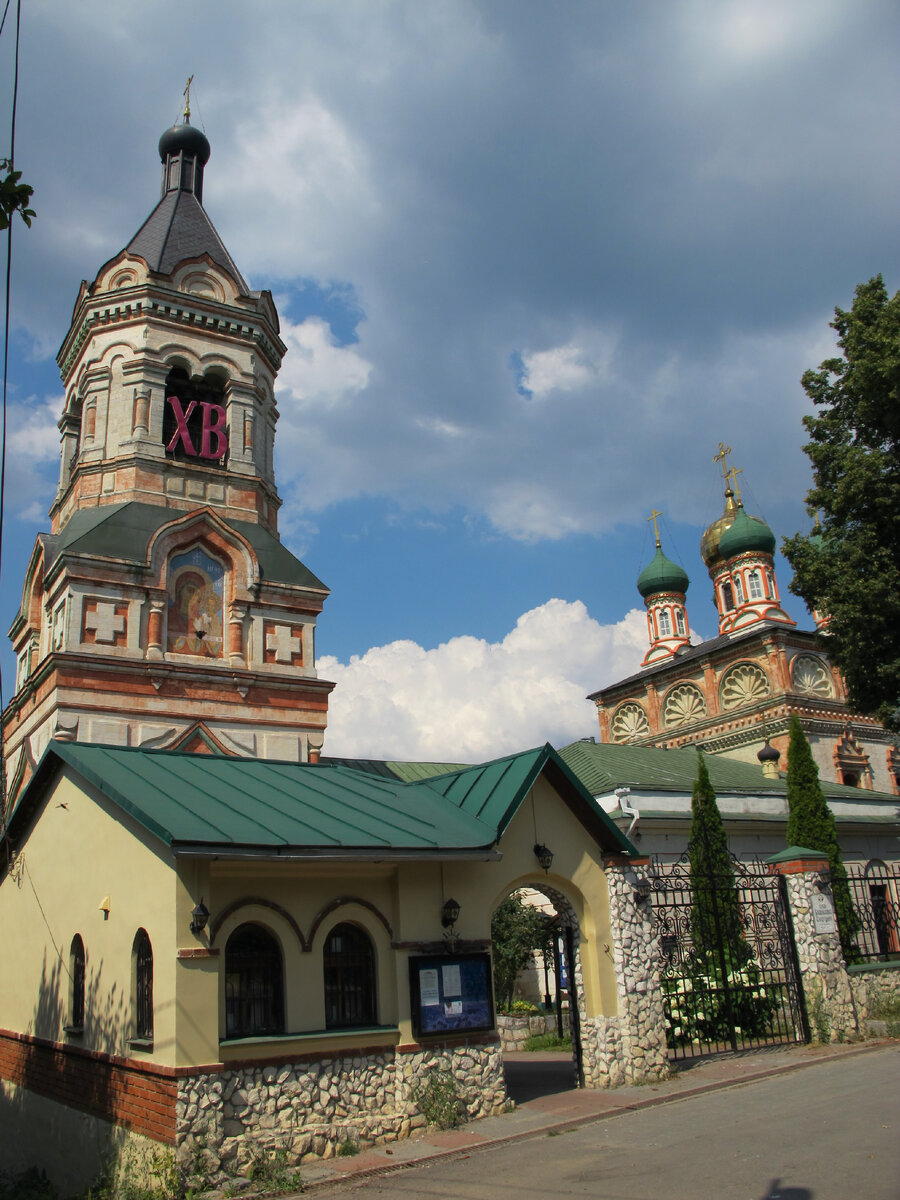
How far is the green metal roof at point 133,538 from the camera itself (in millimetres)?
19141

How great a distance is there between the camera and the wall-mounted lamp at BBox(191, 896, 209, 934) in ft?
30.1

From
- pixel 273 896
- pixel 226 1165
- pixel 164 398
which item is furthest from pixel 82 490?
pixel 226 1165

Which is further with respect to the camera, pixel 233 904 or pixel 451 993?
pixel 451 993

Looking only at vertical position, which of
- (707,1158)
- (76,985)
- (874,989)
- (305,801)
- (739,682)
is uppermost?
(739,682)

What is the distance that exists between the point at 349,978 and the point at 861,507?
1462 centimetres

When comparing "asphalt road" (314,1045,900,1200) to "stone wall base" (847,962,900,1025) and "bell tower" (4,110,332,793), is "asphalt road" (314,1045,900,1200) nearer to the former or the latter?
"stone wall base" (847,962,900,1025)

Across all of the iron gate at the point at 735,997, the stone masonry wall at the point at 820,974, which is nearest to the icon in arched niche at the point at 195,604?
the iron gate at the point at 735,997

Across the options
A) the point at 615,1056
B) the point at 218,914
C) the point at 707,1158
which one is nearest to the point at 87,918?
the point at 218,914

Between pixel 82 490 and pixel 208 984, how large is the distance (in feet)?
46.0

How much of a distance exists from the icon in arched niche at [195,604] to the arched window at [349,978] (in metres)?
9.90

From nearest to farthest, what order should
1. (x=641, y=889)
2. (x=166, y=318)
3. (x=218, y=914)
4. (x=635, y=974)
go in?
1. (x=218, y=914)
2. (x=635, y=974)
3. (x=641, y=889)
4. (x=166, y=318)

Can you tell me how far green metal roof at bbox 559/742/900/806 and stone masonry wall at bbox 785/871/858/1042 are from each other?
327 inches

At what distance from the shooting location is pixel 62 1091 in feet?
36.6

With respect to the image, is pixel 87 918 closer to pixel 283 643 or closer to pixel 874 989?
pixel 283 643
